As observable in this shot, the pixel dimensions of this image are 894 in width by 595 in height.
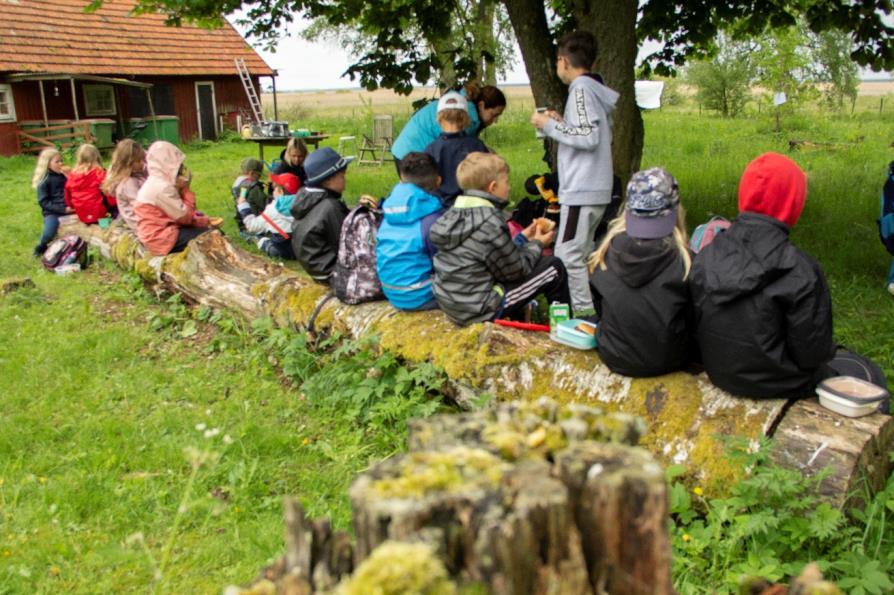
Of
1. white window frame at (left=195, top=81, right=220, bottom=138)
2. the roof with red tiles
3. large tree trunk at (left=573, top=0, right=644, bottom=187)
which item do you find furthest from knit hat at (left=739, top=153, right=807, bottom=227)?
white window frame at (left=195, top=81, right=220, bottom=138)

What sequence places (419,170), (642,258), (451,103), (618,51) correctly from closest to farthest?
(642,258) → (419,170) → (451,103) → (618,51)

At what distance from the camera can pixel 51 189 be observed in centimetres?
910

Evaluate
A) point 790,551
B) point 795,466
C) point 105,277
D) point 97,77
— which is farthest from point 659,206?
point 97,77

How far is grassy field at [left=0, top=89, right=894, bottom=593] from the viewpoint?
3.24 m

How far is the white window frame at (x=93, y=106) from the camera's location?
2414 centimetres

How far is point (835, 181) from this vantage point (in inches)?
428

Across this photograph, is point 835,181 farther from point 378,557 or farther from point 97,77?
point 97,77

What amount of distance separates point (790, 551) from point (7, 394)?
477cm

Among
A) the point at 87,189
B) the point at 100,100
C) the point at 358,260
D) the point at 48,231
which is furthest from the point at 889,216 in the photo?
the point at 100,100

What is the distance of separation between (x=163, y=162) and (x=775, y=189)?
600 cm

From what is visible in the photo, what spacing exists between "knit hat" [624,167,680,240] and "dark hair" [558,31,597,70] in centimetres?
199

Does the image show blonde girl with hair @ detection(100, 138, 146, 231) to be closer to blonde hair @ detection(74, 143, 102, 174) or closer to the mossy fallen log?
blonde hair @ detection(74, 143, 102, 174)

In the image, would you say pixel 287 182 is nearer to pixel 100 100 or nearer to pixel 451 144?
pixel 451 144

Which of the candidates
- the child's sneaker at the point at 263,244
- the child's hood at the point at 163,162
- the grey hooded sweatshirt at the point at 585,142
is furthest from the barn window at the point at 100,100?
the grey hooded sweatshirt at the point at 585,142
